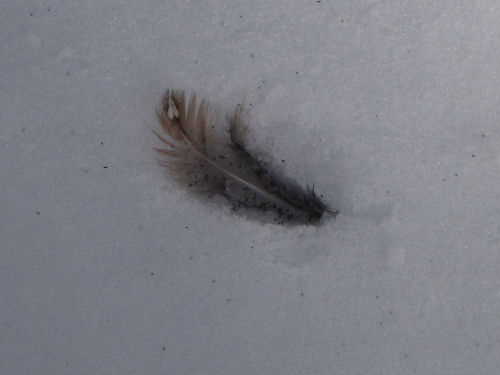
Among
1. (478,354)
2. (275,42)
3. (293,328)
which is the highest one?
(275,42)

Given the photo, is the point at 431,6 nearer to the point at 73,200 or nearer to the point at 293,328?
the point at 293,328

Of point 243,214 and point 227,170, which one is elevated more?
point 227,170

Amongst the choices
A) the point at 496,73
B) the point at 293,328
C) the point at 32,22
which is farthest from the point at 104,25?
the point at 496,73
